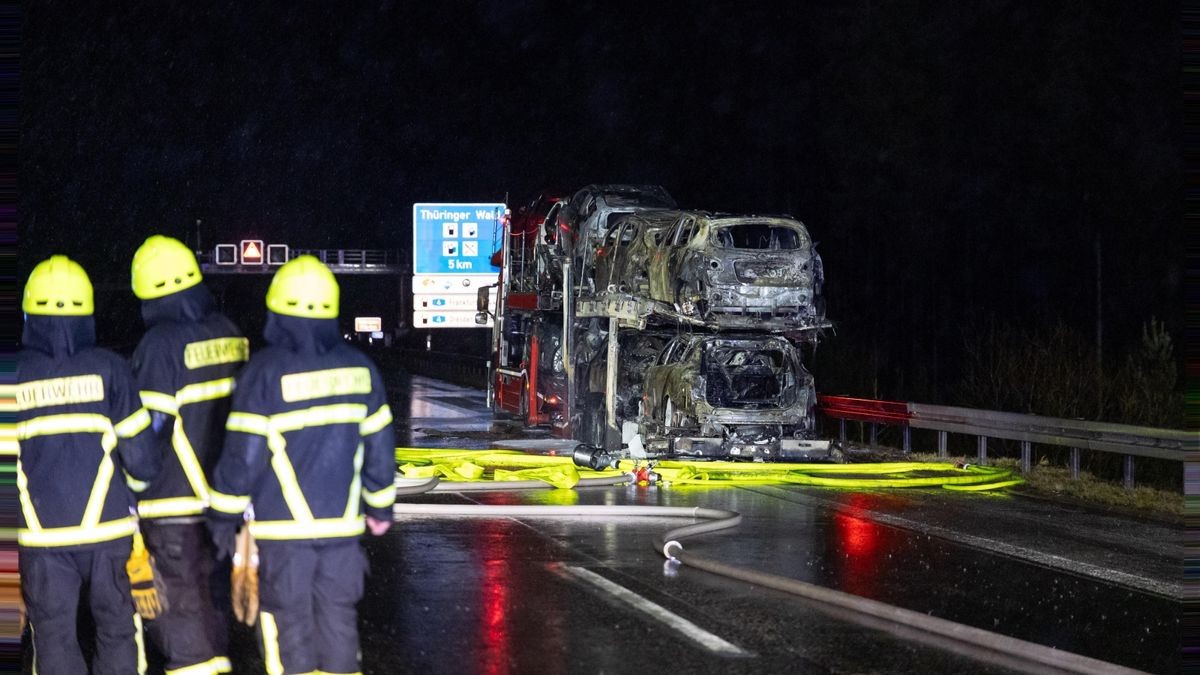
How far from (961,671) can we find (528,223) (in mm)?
16848

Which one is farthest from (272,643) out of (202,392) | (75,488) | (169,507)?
(202,392)

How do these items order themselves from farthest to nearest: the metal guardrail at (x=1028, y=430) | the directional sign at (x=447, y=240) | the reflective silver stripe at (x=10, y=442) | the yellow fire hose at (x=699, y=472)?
1. the directional sign at (x=447, y=240)
2. the yellow fire hose at (x=699, y=472)
3. the metal guardrail at (x=1028, y=430)
4. the reflective silver stripe at (x=10, y=442)

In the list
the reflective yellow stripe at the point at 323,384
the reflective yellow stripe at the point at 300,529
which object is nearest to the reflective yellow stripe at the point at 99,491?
the reflective yellow stripe at the point at 300,529

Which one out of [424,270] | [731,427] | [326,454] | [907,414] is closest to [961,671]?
[326,454]

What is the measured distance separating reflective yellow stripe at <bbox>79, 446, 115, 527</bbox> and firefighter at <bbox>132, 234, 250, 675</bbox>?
20 centimetres

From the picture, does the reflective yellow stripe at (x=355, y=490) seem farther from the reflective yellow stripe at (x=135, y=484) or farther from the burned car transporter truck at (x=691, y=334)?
the burned car transporter truck at (x=691, y=334)

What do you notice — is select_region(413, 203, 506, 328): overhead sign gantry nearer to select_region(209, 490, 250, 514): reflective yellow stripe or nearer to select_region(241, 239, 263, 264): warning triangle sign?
select_region(241, 239, 263, 264): warning triangle sign

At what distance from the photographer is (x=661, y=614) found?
28.5 ft

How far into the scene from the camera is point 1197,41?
19.6ft

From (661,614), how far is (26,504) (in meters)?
3.90

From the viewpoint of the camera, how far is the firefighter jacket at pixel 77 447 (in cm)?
629

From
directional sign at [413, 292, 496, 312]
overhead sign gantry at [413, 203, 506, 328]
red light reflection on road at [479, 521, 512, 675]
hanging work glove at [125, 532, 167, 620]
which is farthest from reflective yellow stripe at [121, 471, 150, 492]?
directional sign at [413, 292, 496, 312]

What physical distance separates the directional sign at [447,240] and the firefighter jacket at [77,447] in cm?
3181

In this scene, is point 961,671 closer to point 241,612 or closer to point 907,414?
point 241,612
